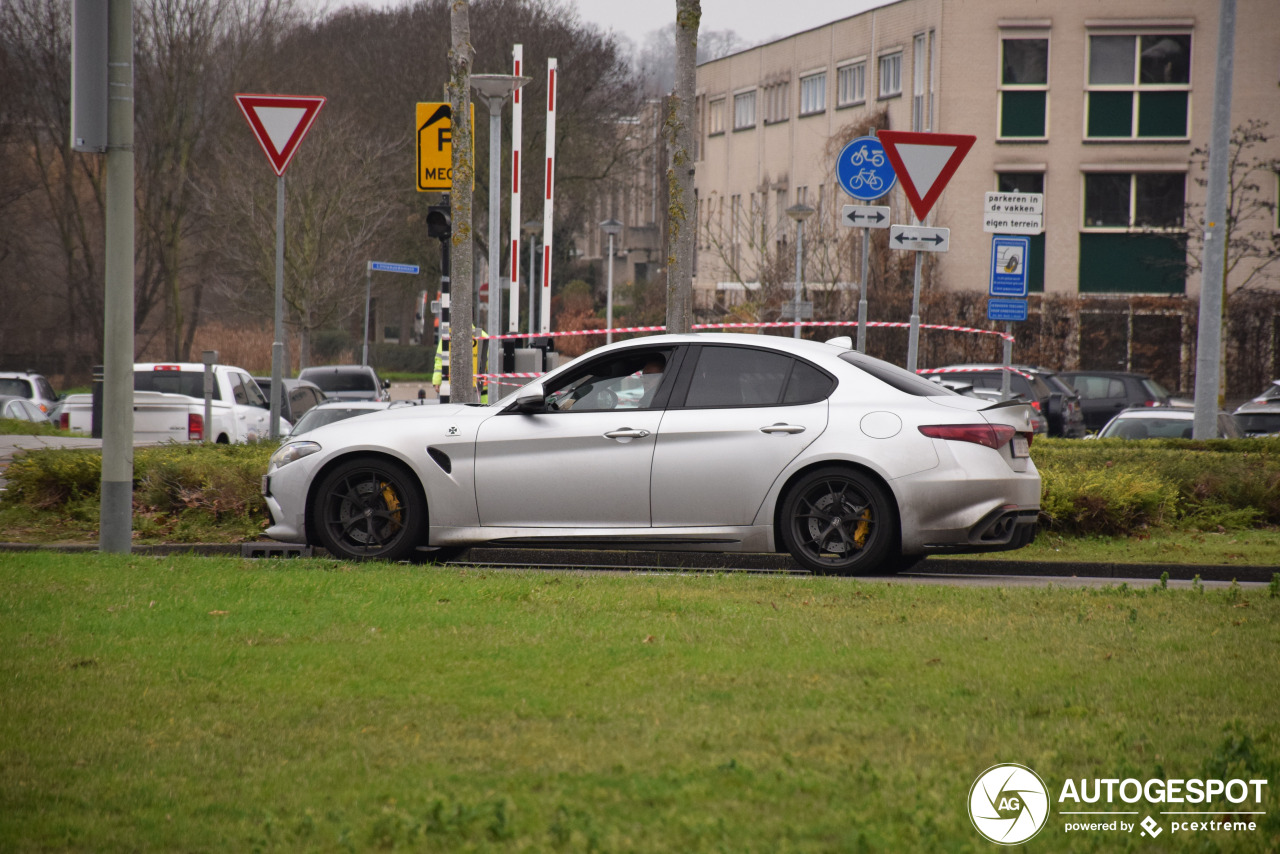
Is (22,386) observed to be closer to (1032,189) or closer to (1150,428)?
(1150,428)

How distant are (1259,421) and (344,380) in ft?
63.6

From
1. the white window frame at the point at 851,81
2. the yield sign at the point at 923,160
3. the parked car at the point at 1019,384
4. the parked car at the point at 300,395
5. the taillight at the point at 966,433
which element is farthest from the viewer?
the white window frame at the point at 851,81

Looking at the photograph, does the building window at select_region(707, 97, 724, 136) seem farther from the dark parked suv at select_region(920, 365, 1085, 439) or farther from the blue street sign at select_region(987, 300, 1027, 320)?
the blue street sign at select_region(987, 300, 1027, 320)

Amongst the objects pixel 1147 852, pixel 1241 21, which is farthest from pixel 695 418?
pixel 1241 21

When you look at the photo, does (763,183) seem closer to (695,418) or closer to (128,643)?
(695,418)

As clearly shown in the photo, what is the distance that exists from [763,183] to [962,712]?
154 ft

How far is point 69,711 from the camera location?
491cm

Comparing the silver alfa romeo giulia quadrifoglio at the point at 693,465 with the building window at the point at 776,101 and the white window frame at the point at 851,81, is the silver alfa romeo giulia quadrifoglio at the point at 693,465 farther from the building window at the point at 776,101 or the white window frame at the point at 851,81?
the building window at the point at 776,101

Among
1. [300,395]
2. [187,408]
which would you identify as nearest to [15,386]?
[300,395]

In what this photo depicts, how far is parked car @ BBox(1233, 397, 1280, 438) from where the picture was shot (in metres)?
22.1

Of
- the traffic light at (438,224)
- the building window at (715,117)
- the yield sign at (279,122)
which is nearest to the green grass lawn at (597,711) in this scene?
the yield sign at (279,122)

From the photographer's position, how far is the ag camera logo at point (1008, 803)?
A: 3.73 metres

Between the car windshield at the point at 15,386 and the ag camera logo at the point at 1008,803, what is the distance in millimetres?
31935

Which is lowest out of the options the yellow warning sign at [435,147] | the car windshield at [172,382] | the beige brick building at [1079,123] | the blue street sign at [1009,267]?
the car windshield at [172,382]
